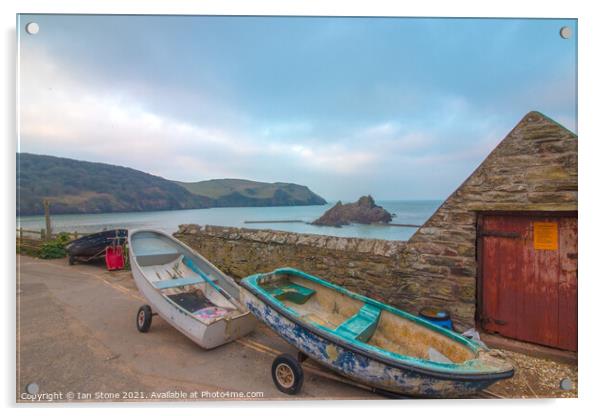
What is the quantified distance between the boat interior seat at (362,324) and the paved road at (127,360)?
0.51 meters

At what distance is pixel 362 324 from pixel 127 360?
2.65m

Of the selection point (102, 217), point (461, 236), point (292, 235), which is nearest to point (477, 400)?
point (461, 236)

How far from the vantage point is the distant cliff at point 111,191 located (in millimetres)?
3070

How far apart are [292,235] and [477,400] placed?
330cm

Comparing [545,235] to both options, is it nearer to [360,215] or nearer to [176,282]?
[176,282]

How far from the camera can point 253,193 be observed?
9.30 meters

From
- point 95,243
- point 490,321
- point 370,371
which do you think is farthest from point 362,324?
point 95,243

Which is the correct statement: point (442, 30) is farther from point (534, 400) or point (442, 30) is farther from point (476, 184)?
point (534, 400)

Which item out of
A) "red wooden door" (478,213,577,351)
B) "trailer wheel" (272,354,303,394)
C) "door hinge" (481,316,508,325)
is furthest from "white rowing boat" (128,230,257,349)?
"red wooden door" (478,213,577,351)

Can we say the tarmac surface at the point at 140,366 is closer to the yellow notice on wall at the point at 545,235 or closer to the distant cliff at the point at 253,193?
the yellow notice on wall at the point at 545,235

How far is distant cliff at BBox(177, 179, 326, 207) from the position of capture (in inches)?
267

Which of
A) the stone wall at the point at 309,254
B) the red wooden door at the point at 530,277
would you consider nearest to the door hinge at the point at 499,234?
the red wooden door at the point at 530,277

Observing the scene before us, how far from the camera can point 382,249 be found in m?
4.13

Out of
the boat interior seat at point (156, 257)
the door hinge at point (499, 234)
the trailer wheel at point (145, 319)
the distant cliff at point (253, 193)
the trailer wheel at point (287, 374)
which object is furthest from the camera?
the distant cliff at point (253, 193)
